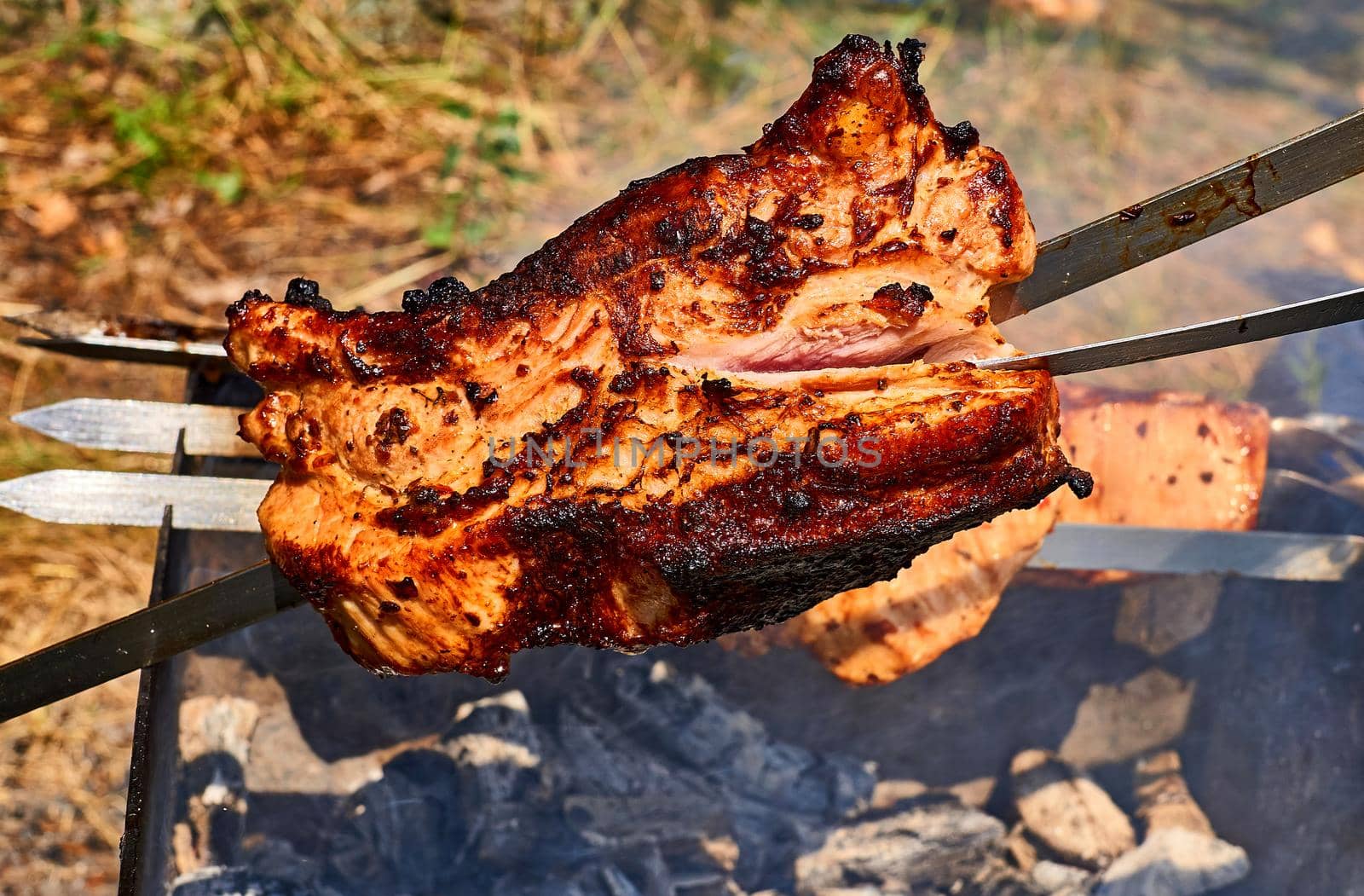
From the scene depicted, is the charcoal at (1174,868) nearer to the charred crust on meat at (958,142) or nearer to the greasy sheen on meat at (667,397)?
the greasy sheen on meat at (667,397)

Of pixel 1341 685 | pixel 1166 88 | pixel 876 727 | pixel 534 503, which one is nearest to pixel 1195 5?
pixel 1166 88

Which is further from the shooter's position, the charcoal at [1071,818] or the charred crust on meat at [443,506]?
the charcoal at [1071,818]

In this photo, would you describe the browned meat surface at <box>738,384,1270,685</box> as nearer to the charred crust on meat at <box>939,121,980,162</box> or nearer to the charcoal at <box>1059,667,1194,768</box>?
the charcoal at <box>1059,667,1194,768</box>

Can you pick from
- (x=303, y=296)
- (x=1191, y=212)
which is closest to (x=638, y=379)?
(x=303, y=296)

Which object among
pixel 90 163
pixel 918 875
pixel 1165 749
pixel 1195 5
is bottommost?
pixel 918 875

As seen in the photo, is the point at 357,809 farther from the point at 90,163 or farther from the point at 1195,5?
the point at 1195,5

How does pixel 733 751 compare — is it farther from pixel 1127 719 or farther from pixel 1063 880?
pixel 1127 719

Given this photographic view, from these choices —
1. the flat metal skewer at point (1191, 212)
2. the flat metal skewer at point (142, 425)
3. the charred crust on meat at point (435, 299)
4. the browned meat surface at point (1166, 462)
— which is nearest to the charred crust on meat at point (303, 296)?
the charred crust on meat at point (435, 299)

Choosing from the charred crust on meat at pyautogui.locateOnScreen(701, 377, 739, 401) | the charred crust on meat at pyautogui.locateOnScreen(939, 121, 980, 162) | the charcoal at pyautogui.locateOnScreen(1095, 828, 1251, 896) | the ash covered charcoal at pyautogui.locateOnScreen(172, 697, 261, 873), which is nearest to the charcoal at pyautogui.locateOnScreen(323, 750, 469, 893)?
the ash covered charcoal at pyautogui.locateOnScreen(172, 697, 261, 873)
